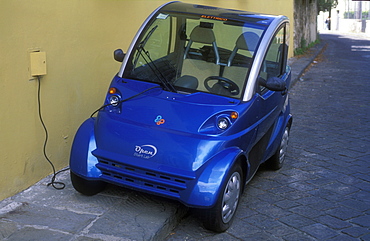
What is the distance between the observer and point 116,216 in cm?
431

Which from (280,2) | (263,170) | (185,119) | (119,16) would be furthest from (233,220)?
(280,2)

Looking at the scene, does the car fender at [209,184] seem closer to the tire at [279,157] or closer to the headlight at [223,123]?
the headlight at [223,123]

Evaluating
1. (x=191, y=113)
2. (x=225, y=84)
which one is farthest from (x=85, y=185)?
(x=225, y=84)

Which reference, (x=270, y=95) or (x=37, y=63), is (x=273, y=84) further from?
(x=37, y=63)

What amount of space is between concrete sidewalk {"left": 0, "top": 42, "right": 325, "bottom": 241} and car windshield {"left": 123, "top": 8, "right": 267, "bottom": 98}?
108 cm

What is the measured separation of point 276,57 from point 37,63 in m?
2.46

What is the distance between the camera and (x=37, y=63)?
4863 millimetres

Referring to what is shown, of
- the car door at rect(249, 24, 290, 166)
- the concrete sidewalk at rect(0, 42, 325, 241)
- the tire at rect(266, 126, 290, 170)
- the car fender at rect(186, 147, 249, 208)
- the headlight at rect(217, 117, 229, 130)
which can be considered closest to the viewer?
the concrete sidewalk at rect(0, 42, 325, 241)

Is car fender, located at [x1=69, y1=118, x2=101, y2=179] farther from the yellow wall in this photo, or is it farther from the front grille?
the yellow wall

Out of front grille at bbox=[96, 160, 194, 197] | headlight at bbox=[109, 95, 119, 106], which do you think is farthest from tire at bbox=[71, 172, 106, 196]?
headlight at bbox=[109, 95, 119, 106]

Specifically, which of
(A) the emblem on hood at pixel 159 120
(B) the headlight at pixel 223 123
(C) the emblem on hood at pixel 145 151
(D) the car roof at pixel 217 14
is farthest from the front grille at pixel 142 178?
(D) the car roof at pixel 217 14

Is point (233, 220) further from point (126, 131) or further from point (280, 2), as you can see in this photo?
point (280, 2)

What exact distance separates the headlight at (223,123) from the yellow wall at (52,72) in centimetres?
175

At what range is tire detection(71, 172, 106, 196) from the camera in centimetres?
459
